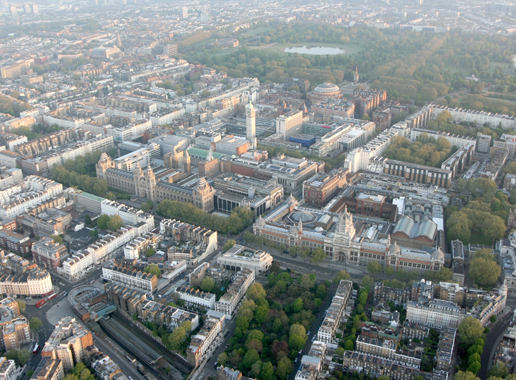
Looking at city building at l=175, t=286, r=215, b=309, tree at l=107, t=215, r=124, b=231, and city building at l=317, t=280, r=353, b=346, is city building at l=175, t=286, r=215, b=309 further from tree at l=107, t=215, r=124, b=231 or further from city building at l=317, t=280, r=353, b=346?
tree at l=107, t=215, r=124, b=231

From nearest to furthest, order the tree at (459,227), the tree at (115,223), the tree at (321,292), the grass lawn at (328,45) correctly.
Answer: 1. the tree at (321,292)
2. the tree at (459,227)
3. the tree at (115,223)
4. the grass lawn at (328,45)

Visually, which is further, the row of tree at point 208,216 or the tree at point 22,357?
the row of tree at point 208,216

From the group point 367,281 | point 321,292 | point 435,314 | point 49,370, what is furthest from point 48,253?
point 435,314

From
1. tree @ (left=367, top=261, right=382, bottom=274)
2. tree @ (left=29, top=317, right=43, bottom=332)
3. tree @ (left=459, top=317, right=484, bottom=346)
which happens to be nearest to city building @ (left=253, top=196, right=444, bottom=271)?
tree @ (left=367, top=261, right=382, bottom=274)

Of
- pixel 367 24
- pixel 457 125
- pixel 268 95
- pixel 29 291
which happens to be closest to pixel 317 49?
pixel 367 24

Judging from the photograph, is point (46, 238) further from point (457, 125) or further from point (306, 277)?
point (457, 125)

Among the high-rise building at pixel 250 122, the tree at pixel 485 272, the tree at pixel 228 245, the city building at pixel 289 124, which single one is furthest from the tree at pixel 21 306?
the city building at pixel 289 124

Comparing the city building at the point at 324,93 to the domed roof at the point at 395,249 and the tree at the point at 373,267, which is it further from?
the tree at the point at 373,267
